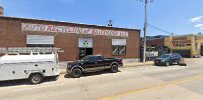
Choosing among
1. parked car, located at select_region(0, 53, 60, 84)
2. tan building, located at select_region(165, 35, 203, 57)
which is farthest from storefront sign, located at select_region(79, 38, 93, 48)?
tan building, located at select_region(165, 35, 203, 57)

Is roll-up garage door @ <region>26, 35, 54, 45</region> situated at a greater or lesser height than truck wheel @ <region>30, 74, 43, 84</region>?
greater

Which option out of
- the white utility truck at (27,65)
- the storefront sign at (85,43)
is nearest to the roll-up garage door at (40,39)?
the storefront sign at (85,43)

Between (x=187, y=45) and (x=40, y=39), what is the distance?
35.2 metres

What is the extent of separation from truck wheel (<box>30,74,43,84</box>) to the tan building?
37.4m

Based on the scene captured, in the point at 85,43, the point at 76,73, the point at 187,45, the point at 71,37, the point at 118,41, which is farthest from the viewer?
the point at 187,45

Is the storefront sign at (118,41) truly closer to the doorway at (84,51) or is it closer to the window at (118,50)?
the window at (118,50)

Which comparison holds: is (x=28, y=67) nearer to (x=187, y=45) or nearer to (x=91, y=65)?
(x=91, y=65)

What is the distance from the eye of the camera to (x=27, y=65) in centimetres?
1248

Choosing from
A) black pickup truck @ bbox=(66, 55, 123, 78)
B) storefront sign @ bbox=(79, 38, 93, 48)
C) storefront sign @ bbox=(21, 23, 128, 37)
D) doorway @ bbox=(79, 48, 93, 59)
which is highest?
storefront sign @ bbox=(21, 23, 128, 37)

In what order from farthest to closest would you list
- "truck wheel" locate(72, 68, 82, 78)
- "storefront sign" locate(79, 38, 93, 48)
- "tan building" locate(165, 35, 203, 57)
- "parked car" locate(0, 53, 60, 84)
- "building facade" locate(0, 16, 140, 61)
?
"tan building" locate(165, 35, 203, 57) → "storefront sign" locate(79, 38, 93, 48) → "building facade" locate(0, 16, 140, 61) → "truck wheel" locate(72, 68, 82, 78) → "parked car" locate(0, 53, 60, 84)

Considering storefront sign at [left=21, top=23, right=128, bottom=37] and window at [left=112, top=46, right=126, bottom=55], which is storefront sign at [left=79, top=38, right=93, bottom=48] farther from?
window at [left=112, top=46, right=126, bottom=55]

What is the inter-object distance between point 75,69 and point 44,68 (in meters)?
3.06

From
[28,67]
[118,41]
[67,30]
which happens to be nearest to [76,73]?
[28,67]

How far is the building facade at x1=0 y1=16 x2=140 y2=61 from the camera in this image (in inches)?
725
